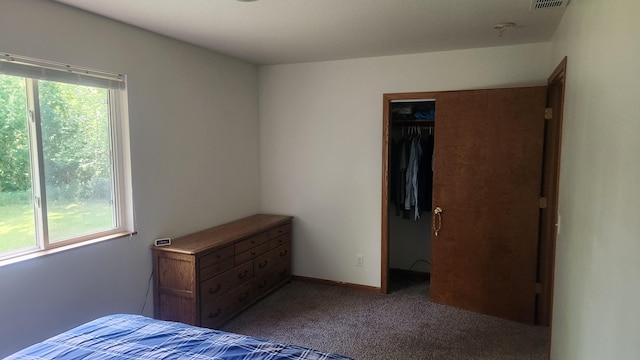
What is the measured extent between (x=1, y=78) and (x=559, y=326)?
3451 mm

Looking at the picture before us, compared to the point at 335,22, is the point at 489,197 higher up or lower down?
lower down

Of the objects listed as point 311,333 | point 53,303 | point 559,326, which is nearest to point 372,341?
point 311,333

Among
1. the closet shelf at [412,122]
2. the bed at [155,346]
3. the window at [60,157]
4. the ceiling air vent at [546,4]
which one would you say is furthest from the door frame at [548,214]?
the window at [60,157]

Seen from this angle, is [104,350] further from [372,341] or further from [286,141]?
[286,141]

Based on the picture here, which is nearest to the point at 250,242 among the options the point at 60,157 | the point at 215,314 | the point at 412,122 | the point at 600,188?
the point at 215,314

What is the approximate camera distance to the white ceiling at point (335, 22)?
234 centimetres

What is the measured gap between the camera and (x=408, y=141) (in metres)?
4.00

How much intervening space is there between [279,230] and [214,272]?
3.51 ft

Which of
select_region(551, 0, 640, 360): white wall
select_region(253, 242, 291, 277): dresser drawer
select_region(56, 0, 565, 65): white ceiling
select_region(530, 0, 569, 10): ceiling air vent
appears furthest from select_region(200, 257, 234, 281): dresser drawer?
select_region(530, 0, 569, 10): ceiling air vent

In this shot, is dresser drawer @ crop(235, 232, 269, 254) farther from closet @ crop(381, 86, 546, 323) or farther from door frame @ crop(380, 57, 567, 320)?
closet @ crop(381, 86, 546, 323)

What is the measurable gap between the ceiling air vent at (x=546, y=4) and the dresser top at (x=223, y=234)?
270cm

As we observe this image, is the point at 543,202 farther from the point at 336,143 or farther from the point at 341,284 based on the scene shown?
the point at 341,284

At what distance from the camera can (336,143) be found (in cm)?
399

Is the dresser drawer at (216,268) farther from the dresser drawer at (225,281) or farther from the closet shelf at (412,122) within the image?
the closet shelf at (412,122)
